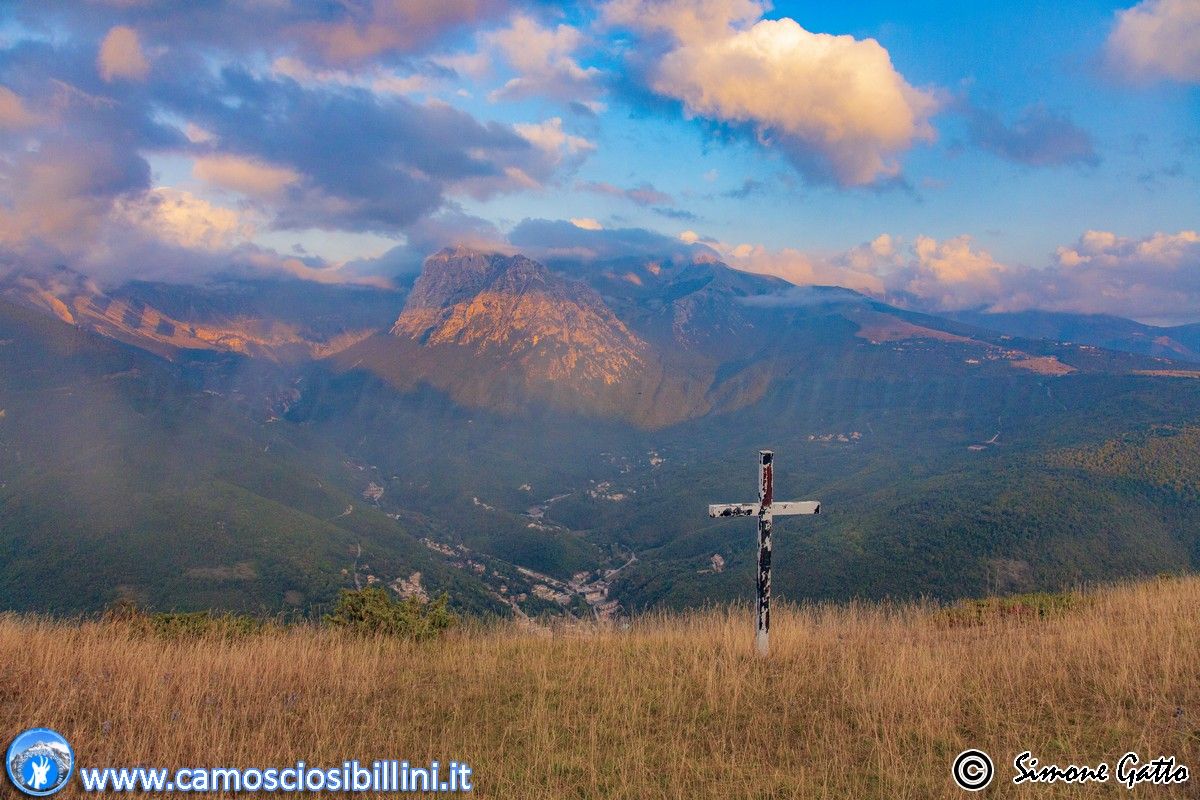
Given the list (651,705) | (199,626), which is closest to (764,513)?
(651,705)

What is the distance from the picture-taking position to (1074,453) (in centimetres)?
16012

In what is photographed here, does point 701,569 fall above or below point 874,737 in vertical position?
below

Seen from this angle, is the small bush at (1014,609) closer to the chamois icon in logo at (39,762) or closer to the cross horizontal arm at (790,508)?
the cross horizontal arm at (790,508)

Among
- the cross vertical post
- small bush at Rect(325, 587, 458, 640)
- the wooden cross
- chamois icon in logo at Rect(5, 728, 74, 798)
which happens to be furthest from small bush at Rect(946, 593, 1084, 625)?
chamois icon in logo at Rect(5, 728, 74, 798)

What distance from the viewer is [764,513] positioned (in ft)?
39.0

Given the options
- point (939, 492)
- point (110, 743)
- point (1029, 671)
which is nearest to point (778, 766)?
point (1029, 671)

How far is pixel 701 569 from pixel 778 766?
155122mm

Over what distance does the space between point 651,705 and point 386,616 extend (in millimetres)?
7144

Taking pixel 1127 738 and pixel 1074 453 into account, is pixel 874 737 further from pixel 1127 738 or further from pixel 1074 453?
pixel 1074 453

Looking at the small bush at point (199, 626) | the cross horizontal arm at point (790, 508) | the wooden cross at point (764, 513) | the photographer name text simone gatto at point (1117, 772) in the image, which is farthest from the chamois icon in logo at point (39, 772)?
the cross horizontal arm at point (790, 508)

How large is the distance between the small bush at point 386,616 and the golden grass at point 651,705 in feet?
4.37

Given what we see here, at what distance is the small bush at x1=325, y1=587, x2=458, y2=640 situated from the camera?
12523 mm

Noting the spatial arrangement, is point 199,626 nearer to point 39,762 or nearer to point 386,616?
point 386,616

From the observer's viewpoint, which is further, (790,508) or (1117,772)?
(790,508)
